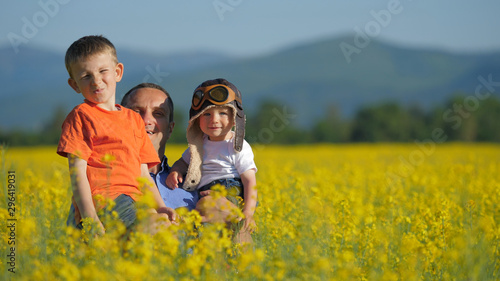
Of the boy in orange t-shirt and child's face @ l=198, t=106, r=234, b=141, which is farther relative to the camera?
child's face @ l=198, t=106, r=234, b=141

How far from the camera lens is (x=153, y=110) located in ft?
13.3

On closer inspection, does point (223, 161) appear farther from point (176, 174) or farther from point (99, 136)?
point (99, 136)

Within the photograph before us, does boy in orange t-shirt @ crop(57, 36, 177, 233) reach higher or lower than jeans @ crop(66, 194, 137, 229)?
higher

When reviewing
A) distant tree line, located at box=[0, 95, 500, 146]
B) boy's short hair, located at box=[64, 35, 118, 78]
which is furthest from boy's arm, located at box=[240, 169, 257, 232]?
distant tree line, located at box=[0, 95, 500, 146]

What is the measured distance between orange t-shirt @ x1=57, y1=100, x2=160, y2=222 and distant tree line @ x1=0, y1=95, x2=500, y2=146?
33.5m

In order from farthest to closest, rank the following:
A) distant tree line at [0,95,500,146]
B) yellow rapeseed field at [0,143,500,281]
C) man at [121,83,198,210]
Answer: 1. distant tree line at [0,95,500,146]
2. man at [121,83,198,210]
3. yellow rapeseed field at [0,143,500,281]

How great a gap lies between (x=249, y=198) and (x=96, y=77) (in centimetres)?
121

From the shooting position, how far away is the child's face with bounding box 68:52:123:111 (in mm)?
3242

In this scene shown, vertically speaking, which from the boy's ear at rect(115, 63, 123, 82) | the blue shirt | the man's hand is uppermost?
the boy's ear at rect(115, 63, 123, 82)

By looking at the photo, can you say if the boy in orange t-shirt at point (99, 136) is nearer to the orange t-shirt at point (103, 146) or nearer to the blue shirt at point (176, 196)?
the orange t-shirt at point (103, 146)

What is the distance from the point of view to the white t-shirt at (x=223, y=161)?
12.2 ft

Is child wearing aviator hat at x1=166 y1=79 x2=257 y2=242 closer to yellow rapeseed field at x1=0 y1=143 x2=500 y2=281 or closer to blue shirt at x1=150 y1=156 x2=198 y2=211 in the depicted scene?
blue shirt at x1=150 y1=156 x2=198 y2=211

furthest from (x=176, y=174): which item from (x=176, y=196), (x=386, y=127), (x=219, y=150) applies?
(x=386, y=127)

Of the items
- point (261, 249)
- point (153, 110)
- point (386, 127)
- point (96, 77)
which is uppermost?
point (386, 127)
